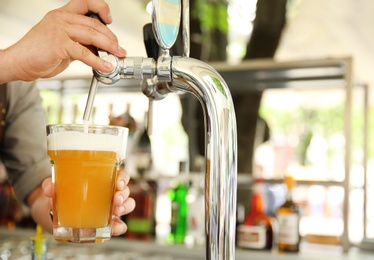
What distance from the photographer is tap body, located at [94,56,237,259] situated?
630 millimetres

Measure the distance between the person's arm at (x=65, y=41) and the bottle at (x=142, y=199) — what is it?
1.76 m

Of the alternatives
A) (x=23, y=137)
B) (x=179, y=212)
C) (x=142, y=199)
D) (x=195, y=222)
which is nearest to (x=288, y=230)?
(x=195, y=222)

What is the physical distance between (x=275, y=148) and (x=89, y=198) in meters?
7.95

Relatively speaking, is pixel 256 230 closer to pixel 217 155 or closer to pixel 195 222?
pixel 195 222

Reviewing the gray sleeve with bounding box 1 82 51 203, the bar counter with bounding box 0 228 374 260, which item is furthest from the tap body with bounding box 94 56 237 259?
the bar counter with bounding box 0 228 374 260

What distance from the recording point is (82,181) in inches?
29.0

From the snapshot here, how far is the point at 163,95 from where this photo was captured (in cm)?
71

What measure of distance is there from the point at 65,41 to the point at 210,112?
0.63 ft

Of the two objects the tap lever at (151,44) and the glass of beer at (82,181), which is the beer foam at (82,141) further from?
the tap lever at (151,44)

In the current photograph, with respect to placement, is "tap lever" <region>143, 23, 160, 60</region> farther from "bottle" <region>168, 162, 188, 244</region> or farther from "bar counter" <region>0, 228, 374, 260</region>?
"bottle" <region>168, 162, 188, 244</region>

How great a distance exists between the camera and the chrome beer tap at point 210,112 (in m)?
0.63

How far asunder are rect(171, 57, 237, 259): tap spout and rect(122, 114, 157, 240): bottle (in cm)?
183

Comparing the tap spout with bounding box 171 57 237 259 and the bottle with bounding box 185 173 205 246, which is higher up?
the tap spout with bounding box 171 57 237 259

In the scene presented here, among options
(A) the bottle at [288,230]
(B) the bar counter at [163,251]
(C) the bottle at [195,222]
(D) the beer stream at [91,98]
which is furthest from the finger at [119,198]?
(C) the bottle at [195,222]
